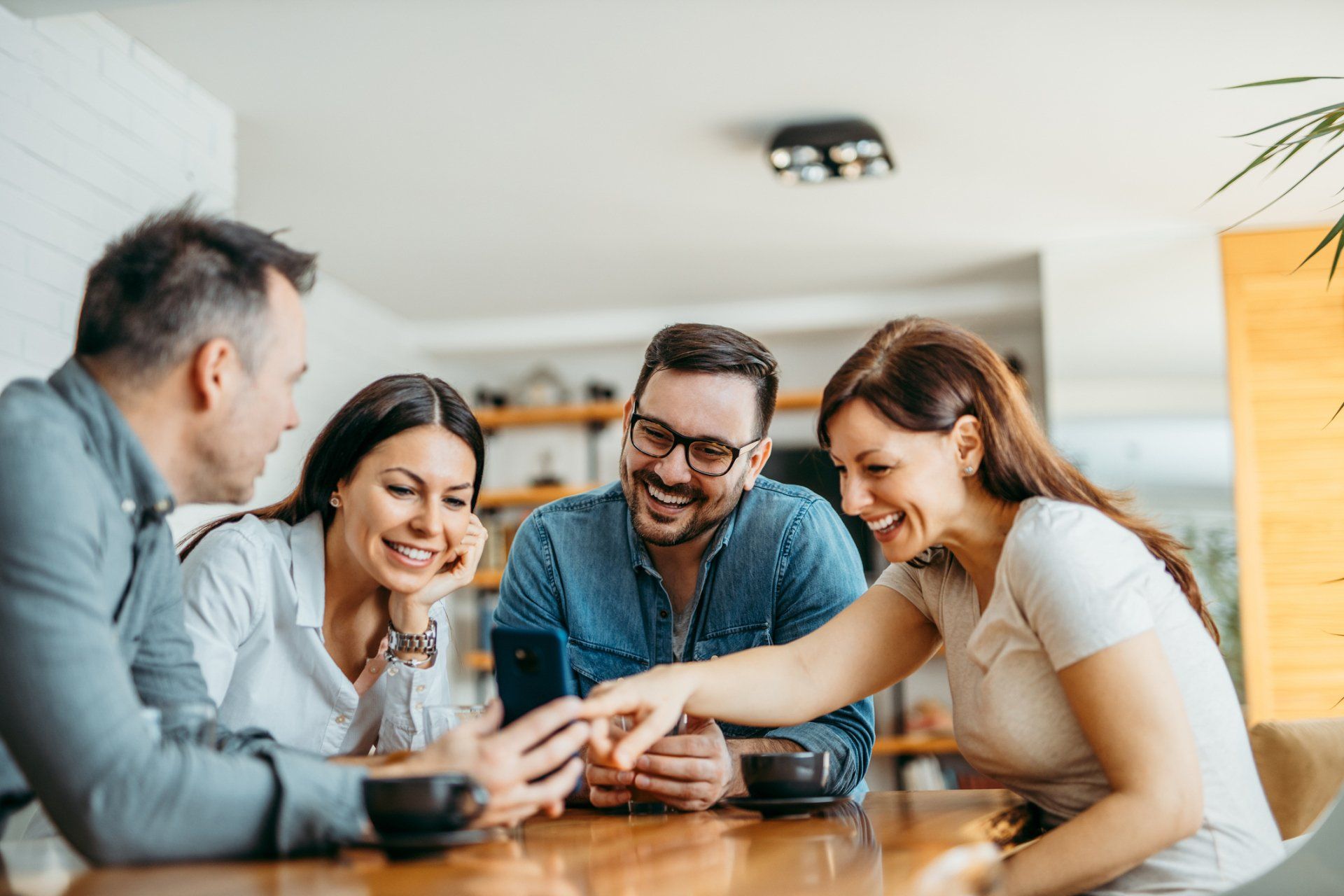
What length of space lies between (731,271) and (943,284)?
3.54 feet

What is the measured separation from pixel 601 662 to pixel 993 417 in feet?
2.89

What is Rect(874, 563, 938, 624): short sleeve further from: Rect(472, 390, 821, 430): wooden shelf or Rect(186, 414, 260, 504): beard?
Rect(472, 390, 821, 430): wooden shelf

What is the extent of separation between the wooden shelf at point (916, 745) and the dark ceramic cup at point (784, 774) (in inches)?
163

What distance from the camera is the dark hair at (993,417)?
5.14ft

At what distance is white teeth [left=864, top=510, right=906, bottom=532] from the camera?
1631 millimetres

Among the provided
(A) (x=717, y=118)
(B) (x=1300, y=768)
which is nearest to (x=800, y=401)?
(A) (x=717, y=118)

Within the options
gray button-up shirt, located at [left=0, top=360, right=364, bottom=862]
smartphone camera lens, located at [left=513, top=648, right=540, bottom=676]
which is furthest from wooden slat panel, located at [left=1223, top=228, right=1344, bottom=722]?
gray button-up shirt, located at [left=0, top=360, right=364, bottom=862]

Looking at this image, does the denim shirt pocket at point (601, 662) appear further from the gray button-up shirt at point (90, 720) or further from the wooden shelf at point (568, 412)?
the wooden shelf at point (568, 412)

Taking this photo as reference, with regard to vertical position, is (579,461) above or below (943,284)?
below

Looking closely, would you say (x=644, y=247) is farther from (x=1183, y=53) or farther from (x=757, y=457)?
(x=757, y=457)

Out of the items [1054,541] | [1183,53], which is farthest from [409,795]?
[1183,53]

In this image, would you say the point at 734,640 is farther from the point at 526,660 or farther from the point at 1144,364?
the point at 1144,364

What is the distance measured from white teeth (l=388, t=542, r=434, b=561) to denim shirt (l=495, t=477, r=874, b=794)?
0.19 m

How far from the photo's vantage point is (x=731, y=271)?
17.5 ft
